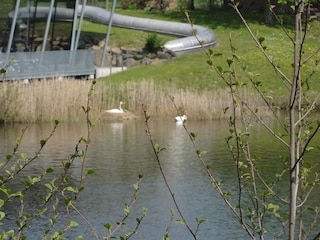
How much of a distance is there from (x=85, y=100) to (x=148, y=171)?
7715mm

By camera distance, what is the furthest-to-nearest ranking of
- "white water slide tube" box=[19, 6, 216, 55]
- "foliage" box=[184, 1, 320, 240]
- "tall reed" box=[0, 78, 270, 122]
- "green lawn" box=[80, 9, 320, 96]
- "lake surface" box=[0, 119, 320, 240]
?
"white water slide tube" box=[19, 6, 216, 55], "green lawn" box=[80, 9, 320, 96], "tall reed" box=[0, 78, 270, 122], "lake surface" box=[0, 119, 320, 240], "foliage" box=[184, 1, 320, 240]

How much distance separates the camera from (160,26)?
38.0 meters

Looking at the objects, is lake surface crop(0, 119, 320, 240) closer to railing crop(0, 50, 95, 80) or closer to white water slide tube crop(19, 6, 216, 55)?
railing crop(0, 50, 95, 80)

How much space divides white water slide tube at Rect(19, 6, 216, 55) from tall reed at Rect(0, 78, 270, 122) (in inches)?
176

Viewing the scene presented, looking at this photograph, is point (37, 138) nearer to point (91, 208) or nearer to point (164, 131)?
point (164, 131)

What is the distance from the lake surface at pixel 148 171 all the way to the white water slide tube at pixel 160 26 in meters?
6.62

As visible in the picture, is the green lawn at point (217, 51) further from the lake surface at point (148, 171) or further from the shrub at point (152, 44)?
the lake surface at point (148, 171)

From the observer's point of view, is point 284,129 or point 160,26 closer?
point 284,129

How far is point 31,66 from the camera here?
90.7 ft

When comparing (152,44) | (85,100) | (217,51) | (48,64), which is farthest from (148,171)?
(152,44)

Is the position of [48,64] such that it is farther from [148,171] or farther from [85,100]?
[148,171]

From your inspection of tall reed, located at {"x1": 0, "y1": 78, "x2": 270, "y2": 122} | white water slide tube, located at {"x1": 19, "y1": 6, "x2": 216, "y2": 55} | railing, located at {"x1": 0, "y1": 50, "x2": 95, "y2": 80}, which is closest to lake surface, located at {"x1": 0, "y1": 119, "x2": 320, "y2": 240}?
tall reed, located at {"x1": 0, "y1": 78, "x2": 270, "y2": 122}

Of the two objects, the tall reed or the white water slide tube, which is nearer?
the tall reed

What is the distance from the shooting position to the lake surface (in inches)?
505
